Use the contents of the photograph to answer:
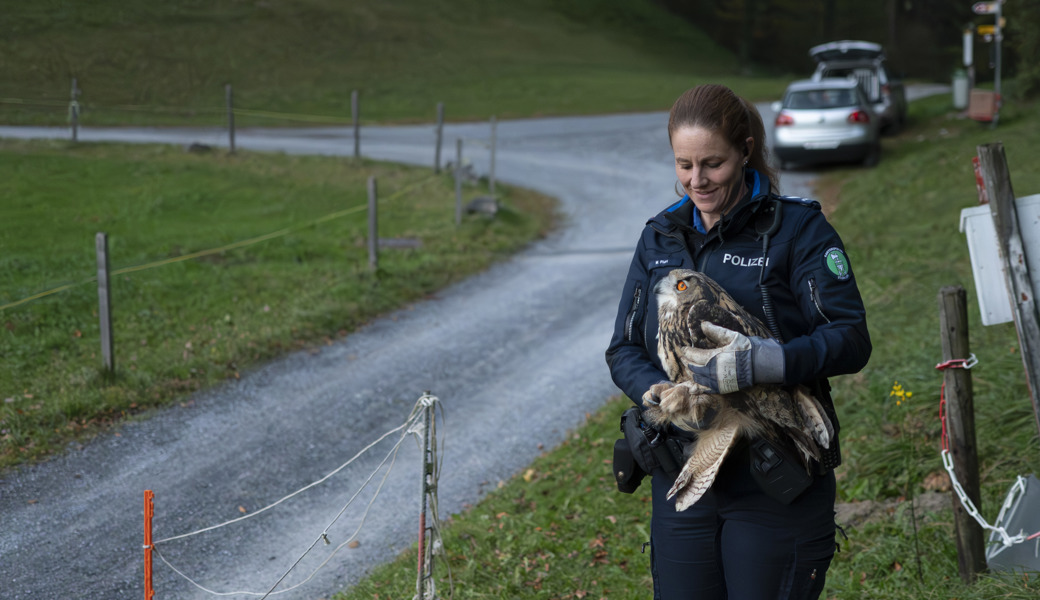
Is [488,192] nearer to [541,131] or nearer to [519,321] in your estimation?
[519,321]

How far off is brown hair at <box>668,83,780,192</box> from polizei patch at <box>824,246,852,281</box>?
274mm

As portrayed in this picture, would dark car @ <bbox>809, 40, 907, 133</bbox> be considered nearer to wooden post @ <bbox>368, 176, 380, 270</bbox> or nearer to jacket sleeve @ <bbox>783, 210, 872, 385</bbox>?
wooden post @ <bbox>368, 176, 380, 270</bbox>

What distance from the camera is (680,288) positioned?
7.72 feet

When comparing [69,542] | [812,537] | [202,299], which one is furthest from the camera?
[202,299]

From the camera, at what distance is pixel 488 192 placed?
16.3 meters

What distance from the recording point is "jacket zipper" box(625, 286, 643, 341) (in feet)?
8.47

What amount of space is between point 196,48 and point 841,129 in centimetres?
1155

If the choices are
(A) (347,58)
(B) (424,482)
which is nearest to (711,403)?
(B) (424,482)

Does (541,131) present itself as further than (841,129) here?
Yes

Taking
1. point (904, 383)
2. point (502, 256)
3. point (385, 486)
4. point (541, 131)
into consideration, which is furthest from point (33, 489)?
point (541, 131)

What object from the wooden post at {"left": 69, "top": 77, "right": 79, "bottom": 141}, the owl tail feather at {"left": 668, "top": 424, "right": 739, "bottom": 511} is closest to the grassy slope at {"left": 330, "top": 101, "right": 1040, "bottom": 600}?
the owl tail feather at {"left": 668, "top": 424, "right": 739, "bottom": 511}

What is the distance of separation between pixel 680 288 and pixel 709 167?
1.13 feet

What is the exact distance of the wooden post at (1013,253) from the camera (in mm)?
3652

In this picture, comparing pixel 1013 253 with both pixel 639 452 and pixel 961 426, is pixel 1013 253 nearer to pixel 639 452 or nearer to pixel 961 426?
pixel 961 426
